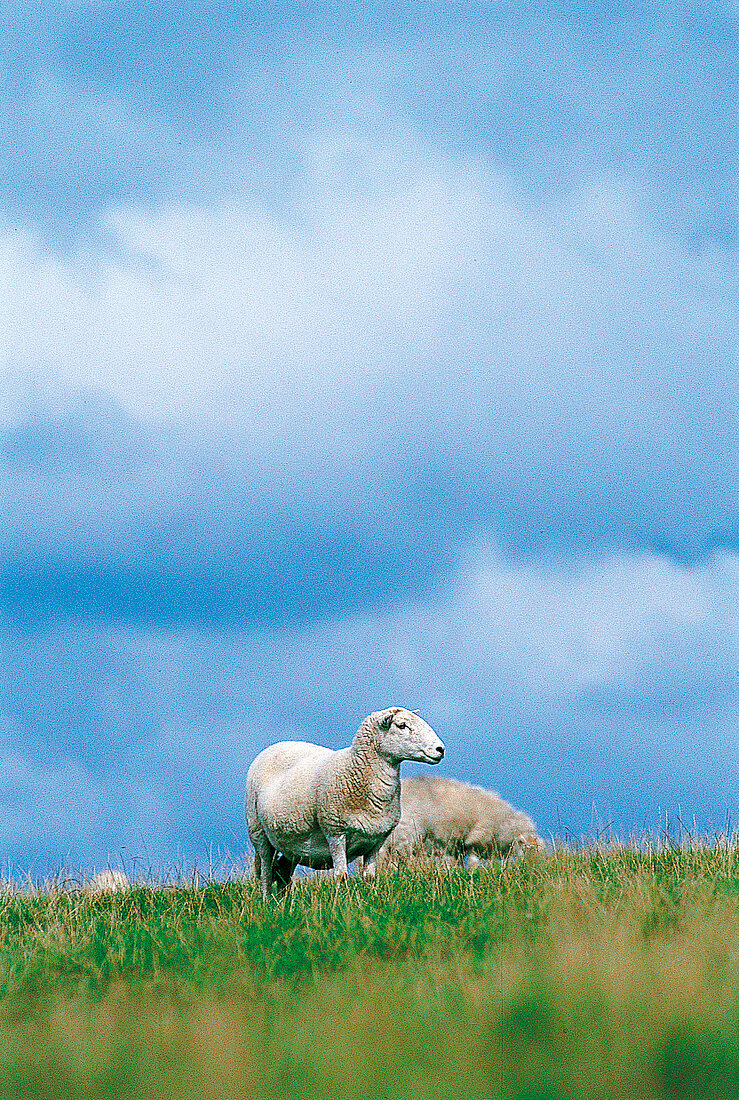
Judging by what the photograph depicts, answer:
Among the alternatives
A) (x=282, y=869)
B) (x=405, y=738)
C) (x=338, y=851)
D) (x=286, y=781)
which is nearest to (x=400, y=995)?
(x=405, y=738)

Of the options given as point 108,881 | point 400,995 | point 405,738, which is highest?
point 405,738

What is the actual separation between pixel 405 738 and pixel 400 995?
5415mm

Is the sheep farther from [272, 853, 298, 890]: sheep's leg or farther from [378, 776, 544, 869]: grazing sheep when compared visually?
[378, 776, 544, 869]: grazing sheep

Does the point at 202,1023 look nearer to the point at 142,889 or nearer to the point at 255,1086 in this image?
the point at 255,1086

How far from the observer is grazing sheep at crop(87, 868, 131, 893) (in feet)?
44.8

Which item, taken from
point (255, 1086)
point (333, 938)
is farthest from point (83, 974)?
point (255, 1086)

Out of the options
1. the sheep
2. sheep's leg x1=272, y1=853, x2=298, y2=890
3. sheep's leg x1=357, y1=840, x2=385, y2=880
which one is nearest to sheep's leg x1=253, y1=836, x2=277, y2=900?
sheep's leg x1=272, y1=853, x2=298, y2=890

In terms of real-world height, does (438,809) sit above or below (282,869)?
above

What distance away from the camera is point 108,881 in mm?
15891

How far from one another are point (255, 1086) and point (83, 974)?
12.3 ft

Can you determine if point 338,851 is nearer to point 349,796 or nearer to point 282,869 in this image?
point 349,796

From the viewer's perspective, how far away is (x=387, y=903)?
9.06m

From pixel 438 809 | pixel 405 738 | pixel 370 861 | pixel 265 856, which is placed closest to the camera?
pixel 405 738

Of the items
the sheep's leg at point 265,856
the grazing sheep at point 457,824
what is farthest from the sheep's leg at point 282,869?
the grazing sheep at point 457,824
